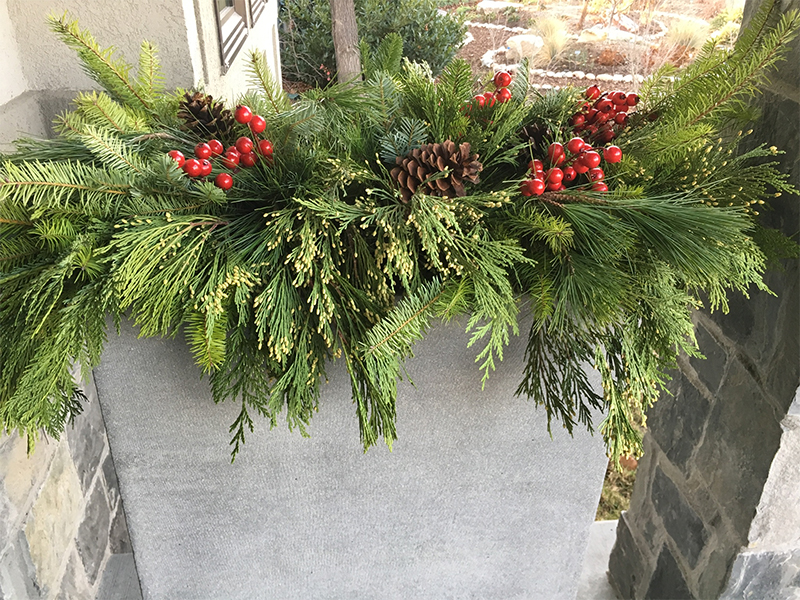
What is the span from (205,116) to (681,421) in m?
0.89

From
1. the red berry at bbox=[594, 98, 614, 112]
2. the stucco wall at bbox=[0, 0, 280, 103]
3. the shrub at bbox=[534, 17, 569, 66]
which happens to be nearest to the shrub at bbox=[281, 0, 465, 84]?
the shrub at bbox=[534, 17, 569, 66]

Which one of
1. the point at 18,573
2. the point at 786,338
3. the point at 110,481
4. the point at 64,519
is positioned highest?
the point at 786,338

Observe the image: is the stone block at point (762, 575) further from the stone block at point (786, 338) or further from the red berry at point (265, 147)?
the red berry at point (265, 147)

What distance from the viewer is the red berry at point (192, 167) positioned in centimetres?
56

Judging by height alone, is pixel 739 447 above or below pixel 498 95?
below

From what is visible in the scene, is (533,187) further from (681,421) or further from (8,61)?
Result: (8,61)

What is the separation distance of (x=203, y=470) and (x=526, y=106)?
579 mm

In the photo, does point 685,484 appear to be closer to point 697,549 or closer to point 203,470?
point 697,549

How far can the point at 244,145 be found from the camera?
0.59 m

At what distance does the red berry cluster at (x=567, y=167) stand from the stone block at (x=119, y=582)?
43.3 inches

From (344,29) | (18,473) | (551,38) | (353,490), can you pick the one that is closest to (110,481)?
(18,473)

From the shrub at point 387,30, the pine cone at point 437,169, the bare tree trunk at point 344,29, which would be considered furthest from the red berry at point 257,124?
the shrub at point 387,30

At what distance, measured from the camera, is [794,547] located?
0.87 meters

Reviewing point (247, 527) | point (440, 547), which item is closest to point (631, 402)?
point (440, 547)
